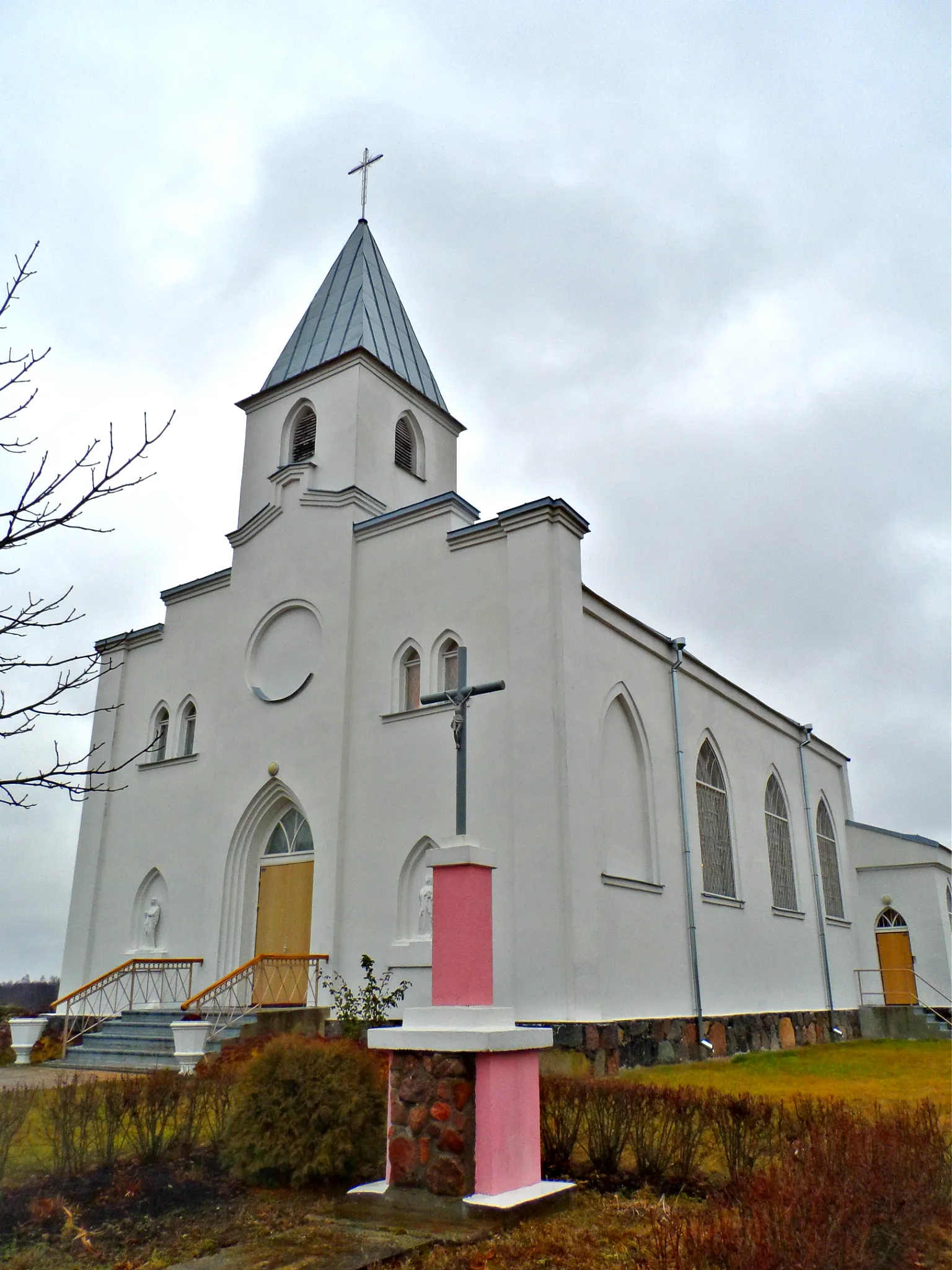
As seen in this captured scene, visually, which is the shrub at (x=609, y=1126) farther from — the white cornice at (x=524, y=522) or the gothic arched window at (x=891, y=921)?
the gothic arched window at (x=891, y=921)

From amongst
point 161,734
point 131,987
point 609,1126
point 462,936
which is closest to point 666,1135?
point 609,1126

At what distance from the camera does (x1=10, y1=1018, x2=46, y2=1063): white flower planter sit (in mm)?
16062

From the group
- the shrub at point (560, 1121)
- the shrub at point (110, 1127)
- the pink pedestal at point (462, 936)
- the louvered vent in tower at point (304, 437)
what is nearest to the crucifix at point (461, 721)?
the pink pedestal at point (462, 936)

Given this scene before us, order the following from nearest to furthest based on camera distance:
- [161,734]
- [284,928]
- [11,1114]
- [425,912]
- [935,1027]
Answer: [11,1114], [425,912], [284,928], [161,734], [935,1027]

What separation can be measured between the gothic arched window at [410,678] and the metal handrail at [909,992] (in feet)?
51.1

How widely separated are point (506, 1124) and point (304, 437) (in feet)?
52.2

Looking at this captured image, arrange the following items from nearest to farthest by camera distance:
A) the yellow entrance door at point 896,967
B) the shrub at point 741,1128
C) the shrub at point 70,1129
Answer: the shrub at point 70,1129 → the shrub at point 741,1128 → the yellow entrance door at point 896,967

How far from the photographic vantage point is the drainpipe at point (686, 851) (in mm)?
16734

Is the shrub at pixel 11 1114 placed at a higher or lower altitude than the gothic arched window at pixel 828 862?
lower

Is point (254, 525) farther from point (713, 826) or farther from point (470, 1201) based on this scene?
point (470, 1201)

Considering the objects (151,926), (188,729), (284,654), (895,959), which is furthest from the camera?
(895,959)

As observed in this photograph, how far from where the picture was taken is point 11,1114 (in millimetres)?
7199

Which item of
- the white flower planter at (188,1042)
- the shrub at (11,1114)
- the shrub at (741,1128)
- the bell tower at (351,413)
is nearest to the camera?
the shrub at (11,1114)

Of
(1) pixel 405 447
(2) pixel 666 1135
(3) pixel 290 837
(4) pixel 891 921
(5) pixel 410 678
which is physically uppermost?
(1) pixel 405 447
